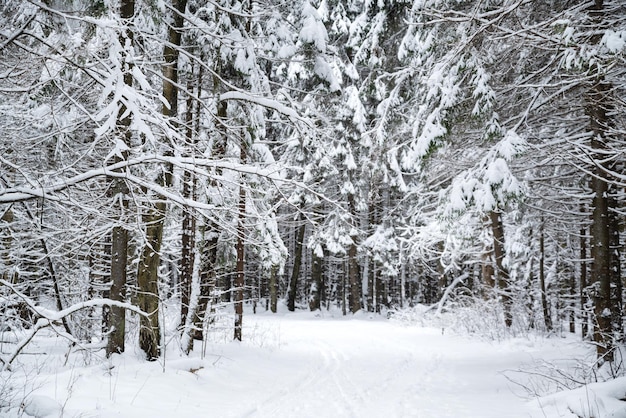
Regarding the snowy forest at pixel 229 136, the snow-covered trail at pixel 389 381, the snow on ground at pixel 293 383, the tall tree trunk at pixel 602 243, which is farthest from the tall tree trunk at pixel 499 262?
the tall tree trunk at pixel 602 243

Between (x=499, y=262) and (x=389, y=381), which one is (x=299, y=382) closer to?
(x=389, y=381)

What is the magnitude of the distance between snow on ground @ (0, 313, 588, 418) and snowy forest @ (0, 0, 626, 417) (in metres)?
0.54

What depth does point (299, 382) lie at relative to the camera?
6930 mm

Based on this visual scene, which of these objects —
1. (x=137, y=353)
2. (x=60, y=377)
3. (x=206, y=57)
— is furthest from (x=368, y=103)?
(x=60, y=377)

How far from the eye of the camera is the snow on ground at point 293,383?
15.7 feet

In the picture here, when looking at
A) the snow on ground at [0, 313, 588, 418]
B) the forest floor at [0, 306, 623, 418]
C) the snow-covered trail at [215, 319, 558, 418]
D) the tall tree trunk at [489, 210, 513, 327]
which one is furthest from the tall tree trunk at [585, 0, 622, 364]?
the tall tree trunk at [489, 210, 513, 327]

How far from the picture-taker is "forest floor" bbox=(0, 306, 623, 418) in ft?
15.7

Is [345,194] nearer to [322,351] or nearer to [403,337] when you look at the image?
[403,337]

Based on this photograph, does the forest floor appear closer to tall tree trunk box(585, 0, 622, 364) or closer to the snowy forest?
the snowy forest

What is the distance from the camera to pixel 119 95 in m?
3.56

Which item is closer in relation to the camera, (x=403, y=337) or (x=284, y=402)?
(x=284, y=402)

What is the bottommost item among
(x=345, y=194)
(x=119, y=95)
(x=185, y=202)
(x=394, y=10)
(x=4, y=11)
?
(x=185, y=202)

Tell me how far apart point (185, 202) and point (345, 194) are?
55.0 ft

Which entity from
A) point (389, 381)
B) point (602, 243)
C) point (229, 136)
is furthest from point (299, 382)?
point (602, 243)
